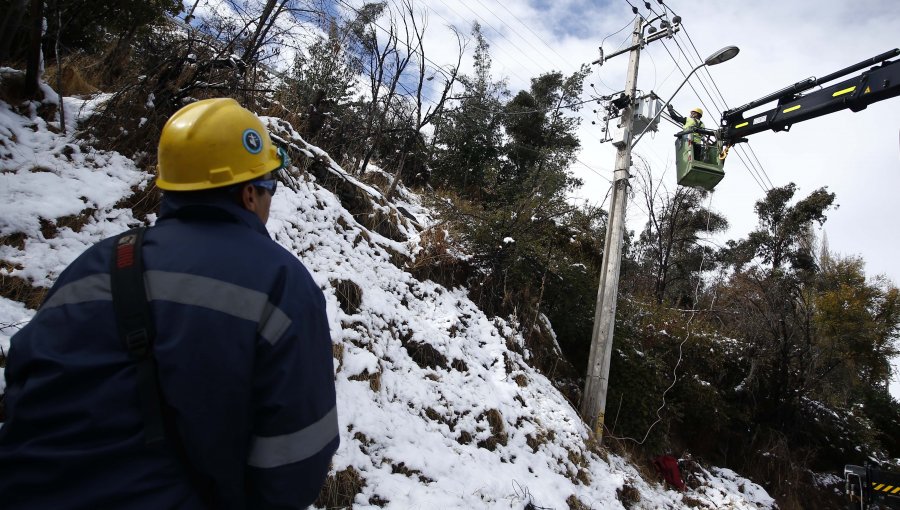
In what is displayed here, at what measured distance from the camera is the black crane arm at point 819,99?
6.41m

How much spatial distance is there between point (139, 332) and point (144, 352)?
0.16ft

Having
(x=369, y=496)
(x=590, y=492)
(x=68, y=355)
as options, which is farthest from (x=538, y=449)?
(x=68, y=355)

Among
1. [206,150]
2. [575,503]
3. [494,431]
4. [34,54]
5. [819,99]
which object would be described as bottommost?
[575,503]

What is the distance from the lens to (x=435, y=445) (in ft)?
14.8

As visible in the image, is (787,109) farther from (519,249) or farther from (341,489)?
(341,489)

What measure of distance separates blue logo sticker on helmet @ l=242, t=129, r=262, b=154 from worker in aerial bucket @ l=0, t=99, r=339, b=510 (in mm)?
263

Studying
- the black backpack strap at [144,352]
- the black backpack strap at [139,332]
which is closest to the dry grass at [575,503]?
the black backpack strap at [144,352]

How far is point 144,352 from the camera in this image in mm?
1032

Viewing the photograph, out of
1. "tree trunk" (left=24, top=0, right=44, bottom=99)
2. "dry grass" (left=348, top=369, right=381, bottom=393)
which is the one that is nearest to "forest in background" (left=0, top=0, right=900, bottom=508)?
"tree trunk" (left=24, top=0, right=44, bottom=99)

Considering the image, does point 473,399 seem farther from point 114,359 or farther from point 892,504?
point 892,504

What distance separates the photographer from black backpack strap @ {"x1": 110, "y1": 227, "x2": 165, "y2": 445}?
1021 mm

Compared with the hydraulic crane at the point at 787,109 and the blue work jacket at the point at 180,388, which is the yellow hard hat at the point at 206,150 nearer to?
the blue work jacket at the point at 180,388

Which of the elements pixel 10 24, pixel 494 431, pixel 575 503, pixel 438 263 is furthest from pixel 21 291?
pixel 575 503

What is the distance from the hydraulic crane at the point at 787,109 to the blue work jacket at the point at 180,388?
28.3 ft
